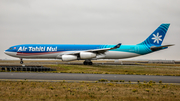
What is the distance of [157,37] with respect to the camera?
43.2 metres

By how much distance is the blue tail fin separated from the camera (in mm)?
43219

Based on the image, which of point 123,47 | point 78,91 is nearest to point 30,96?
point 78,91

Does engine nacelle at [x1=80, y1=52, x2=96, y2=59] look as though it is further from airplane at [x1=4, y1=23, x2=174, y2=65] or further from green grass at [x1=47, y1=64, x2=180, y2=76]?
green grass at [x1=47, y1=64, x2=180, y2=76]

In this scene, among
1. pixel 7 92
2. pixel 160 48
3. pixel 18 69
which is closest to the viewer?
pixel 7 92

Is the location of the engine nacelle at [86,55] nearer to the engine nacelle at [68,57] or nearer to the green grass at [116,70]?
the engine nacelle at [68,57]

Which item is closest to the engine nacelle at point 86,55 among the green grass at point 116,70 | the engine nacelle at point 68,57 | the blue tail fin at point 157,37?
the engine nacelle at point 68,57

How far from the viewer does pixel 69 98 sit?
10.1 meters

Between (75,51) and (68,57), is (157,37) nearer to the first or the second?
(75,51)

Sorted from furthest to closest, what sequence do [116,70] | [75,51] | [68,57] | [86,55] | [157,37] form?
[157,37]
[75,51]
[86,55]
[68,57]
[116,70]

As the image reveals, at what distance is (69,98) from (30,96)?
2.37 meters

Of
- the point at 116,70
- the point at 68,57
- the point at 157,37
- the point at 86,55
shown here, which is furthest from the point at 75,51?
the point at 157,37

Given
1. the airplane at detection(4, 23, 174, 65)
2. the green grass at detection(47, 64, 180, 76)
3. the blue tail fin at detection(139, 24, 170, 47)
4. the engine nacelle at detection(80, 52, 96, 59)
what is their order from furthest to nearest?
the blue tail fin at detection(139, 24, 170, 47), the airplane at detection(4, 23, 174, 65), the engine nacelle at detection(80, 52, 96, 59), the green grass at detection(47, 64, 180, 76)

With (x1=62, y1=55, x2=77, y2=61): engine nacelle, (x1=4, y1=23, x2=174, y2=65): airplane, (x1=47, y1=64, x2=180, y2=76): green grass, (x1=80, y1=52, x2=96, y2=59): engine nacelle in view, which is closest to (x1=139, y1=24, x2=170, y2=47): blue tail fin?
(x1=4, y1=23, x2=174, y2=65): airplane

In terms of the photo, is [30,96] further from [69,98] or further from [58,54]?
[58,54]
